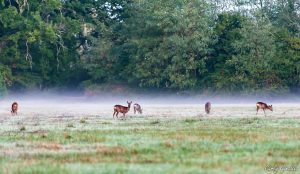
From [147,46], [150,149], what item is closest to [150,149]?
[150,149]

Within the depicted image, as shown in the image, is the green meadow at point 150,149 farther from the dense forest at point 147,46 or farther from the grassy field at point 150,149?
the dense forest at point 147,46

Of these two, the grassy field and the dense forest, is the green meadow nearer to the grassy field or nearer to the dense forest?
the grassy field

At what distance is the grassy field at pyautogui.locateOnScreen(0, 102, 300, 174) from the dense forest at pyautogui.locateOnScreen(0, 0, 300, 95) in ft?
130

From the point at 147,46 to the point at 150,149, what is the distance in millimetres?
49984

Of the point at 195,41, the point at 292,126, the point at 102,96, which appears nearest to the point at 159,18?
the point at 195,41

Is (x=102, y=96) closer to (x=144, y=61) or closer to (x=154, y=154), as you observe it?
(x=144, y=61)

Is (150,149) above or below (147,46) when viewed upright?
below

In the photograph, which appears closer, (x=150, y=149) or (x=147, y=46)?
(x=150, y=149)

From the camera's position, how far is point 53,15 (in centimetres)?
7544

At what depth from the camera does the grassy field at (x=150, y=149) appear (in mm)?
14664

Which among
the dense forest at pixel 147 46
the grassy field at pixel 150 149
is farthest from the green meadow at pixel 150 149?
the dense forest at pixel 147 46

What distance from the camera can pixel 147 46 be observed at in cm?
6750

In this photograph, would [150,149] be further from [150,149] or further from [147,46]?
[147,46]

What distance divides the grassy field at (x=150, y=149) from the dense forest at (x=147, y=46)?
39.6 metres
